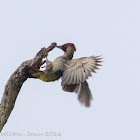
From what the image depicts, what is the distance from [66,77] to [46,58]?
0.50 m

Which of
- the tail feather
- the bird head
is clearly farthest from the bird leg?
the bird head

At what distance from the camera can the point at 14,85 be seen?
6473 mm

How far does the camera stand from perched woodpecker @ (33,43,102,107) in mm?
6487

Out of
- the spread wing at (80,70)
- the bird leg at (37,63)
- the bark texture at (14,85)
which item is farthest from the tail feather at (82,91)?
the bark texture at (14,85)

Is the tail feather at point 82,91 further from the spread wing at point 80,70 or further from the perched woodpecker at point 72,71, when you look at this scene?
the spread wing at point 80,70

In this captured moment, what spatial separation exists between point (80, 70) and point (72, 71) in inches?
5.6

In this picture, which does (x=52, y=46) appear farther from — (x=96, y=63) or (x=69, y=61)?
(x=96, y=63)

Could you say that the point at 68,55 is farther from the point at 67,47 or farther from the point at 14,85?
the point at 14,85

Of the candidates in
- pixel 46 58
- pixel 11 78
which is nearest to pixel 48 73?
pixel 46 58

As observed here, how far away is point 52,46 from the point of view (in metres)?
7.07

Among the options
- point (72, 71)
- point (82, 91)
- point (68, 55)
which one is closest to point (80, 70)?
point (72, 71)

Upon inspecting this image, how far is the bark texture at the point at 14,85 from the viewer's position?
6.46 metres

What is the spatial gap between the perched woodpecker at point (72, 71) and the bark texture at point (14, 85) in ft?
0.80

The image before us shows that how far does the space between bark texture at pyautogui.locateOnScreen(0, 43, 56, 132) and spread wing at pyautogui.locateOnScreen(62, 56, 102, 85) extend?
50 centimetres
